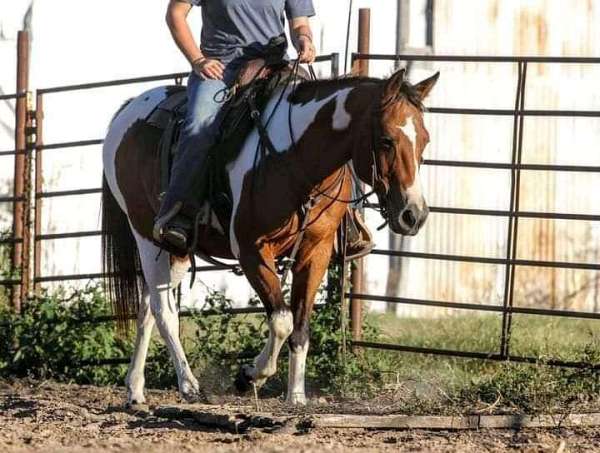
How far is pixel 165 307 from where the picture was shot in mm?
8828

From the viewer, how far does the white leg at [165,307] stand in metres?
8.65

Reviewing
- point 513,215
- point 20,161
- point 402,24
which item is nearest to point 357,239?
point 513,215

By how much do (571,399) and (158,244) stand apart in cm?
269

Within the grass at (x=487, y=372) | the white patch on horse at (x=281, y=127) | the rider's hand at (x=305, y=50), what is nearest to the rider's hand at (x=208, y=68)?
the white patch on horse at (x=281, y=127)

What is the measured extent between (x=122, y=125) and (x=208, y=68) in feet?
4.31

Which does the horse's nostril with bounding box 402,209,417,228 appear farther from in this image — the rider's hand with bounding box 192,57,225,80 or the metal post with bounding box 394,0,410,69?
the metal post with bounding box 394,0,410,69

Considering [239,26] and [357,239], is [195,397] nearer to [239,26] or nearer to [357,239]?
[357,239]

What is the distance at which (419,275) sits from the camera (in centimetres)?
1480

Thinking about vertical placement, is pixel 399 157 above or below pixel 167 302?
above

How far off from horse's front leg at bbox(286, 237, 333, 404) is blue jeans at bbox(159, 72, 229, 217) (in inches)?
27.4

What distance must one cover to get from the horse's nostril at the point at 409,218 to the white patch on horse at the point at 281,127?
0.66m

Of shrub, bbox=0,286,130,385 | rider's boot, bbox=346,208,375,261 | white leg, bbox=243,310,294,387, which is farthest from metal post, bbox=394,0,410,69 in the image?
white leg, bbox=243,310,294,387

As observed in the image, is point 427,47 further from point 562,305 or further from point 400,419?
point 400,419

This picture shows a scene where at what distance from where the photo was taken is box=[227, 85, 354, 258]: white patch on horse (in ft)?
25.1
